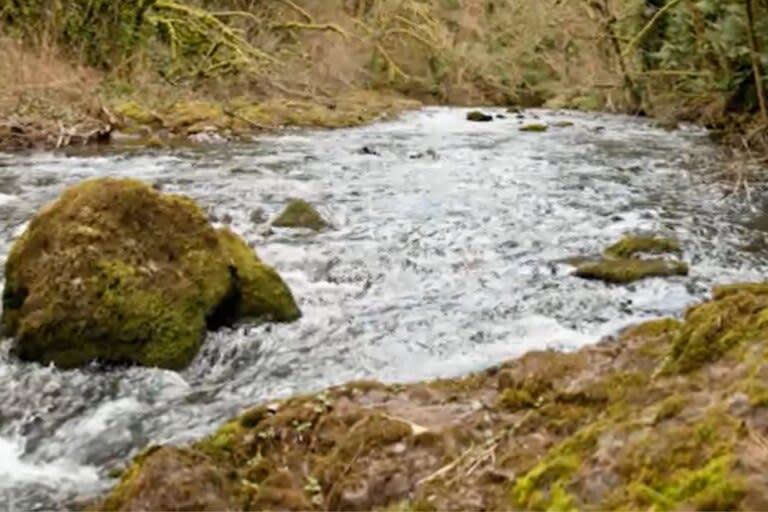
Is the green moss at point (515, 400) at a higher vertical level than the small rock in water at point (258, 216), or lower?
higher

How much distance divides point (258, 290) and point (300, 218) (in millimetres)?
2872

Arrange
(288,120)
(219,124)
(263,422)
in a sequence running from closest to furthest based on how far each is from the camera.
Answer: (263,422)
(219,124)
(288,120)

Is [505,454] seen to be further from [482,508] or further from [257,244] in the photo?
[257,244]

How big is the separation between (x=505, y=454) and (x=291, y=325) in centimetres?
332

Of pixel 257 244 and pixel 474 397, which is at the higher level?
pixel 474 397

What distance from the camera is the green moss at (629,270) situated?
7.62m

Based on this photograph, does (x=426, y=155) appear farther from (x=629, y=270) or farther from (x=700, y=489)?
(x=700, y=489)

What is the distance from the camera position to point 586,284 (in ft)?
24.8

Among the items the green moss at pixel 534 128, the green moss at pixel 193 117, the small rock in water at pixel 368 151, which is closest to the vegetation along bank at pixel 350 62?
the green moss at pixel 193 117

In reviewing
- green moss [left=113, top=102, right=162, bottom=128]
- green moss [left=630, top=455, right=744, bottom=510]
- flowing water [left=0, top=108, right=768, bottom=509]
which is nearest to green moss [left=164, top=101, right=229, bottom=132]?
green moss [left=113, top=102, right=162, bottom=128]

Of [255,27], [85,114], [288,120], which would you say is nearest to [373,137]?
[288,120]

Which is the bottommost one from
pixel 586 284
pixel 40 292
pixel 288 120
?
pixel 288 120

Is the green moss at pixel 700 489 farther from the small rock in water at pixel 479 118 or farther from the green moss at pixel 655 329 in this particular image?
the small rock in water at pixel 479 118

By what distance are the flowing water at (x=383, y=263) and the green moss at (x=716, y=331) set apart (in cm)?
194
